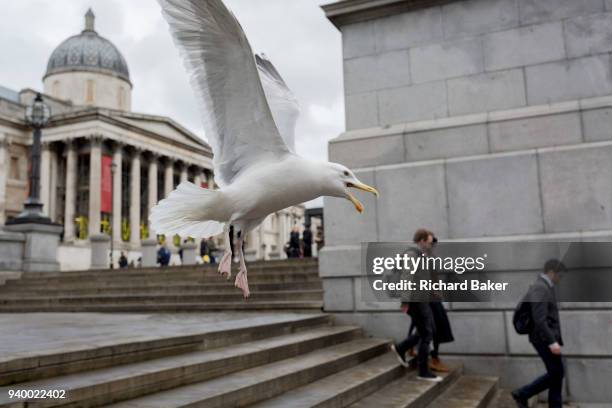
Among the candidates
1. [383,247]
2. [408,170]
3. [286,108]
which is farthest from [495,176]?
[286,108]

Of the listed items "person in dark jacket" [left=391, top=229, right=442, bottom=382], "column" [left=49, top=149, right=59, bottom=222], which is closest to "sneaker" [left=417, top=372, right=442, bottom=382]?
"person in dark jacket" [left=391, top=229, right=442, bottom=382]

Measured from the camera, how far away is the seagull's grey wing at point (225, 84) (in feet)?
9.37

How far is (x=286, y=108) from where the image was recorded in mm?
4016

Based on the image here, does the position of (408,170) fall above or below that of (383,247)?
above

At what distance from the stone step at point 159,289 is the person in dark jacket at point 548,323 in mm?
5516

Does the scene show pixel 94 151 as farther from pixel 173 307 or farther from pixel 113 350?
pixel 113 350

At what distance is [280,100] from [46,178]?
198 feet

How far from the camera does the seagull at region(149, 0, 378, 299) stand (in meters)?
2.63

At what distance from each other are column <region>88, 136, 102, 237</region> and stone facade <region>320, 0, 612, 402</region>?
4963 cm

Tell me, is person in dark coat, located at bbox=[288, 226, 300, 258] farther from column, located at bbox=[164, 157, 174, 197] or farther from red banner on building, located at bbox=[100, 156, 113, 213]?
column, located at bbox=[164, 157, 174, 197]

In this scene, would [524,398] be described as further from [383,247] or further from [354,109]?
[354,109]

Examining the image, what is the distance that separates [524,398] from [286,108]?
5019 millimetres

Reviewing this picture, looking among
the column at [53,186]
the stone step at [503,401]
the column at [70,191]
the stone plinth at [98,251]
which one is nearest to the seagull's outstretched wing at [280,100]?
the stone step at [503,401]

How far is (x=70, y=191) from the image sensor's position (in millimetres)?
57375
